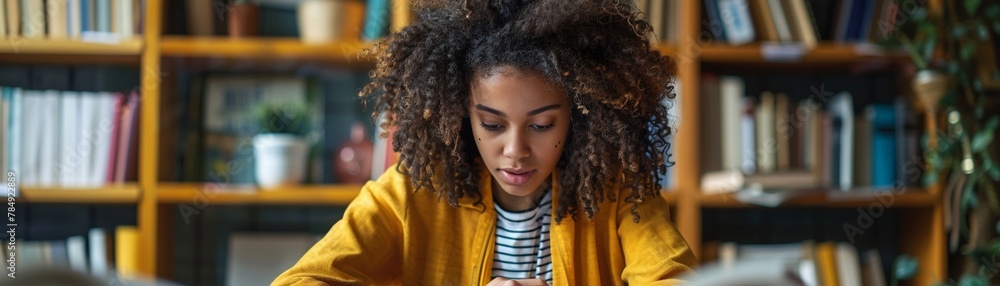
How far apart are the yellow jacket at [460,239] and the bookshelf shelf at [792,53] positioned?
99 centimetres

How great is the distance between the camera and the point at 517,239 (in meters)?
1.30

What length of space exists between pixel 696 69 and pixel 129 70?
1441 mm

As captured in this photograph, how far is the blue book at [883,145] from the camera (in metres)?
2.26

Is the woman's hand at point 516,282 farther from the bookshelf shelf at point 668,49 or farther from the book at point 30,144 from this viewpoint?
the book at point 30,144

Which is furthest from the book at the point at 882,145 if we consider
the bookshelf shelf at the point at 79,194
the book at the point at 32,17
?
the book at the point at 32,17

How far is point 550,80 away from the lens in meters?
1.16

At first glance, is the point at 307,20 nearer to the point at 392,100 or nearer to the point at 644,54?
the point at 392,100

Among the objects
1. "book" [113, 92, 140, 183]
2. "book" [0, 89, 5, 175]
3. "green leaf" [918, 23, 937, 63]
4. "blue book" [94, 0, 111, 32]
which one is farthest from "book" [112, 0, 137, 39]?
"green leaf" [918, 23, 937, 63]

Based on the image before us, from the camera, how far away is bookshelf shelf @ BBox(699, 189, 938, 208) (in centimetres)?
220

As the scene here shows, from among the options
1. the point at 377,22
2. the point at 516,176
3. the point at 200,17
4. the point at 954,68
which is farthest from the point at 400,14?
the point at 954,68

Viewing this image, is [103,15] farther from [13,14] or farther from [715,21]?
[715,21]

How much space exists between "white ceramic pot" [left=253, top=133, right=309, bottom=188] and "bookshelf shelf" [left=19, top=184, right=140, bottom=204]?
11.2 inches

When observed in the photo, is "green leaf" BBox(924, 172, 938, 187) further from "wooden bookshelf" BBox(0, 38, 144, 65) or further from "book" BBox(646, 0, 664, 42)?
"wooden bookshelf" BBox(0, 38, 144, 65)

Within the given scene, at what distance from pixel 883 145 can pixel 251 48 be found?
60.4 inches
